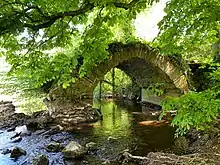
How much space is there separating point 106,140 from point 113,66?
394 centimetres

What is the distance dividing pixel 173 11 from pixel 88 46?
1.27 m

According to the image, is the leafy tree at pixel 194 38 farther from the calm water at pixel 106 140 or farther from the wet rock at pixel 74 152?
the wet rock at pixel 74 152

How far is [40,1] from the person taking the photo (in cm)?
339

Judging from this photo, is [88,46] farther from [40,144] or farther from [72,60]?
[40,144]

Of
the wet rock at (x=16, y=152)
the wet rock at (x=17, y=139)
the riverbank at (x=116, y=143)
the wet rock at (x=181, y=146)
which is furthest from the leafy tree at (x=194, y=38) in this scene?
the wet rock at (x=17, y=139)

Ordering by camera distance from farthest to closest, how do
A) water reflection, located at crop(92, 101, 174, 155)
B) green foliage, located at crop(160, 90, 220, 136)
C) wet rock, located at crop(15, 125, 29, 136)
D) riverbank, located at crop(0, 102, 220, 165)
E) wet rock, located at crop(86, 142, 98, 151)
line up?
wet rock, located at crop(15, 125, 29, 136) → water reflection, located at crop(92, 101, 174, 155) → wet rock, located at crop(86, 142, 98, 151) → riverbank, located at crop(0, 102, 220, 165) → green foliage, located at crop(160, 90, 220, 136)

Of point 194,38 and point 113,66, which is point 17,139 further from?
→ point 194,38

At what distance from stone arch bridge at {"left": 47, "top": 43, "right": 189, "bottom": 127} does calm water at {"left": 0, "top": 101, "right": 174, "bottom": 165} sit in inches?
51.8

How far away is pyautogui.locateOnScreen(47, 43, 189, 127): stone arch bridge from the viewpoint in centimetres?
1134

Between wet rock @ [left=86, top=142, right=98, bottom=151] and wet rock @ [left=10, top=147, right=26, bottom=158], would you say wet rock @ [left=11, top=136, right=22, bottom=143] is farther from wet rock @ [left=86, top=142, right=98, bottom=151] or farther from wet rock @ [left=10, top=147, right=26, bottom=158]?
wet rock @ [left=86, top=142, right=98, bottom=151]

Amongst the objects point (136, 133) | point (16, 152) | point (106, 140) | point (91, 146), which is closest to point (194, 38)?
point (91, 146)

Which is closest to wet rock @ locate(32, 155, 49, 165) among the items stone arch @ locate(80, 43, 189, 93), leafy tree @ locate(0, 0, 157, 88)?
leafy tree @ locate(0, 0, 157, 88)

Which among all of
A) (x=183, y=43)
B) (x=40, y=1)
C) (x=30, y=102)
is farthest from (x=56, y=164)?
(x=30, y=102)

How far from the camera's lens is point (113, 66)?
38.6 ft
